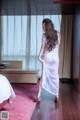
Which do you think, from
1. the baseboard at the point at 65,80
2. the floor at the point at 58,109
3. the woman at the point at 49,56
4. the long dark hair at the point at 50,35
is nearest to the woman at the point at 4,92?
the floor at the point at 58,109

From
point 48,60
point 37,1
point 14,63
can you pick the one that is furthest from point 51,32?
point 14,63

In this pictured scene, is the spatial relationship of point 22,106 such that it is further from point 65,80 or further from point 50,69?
point 65,80

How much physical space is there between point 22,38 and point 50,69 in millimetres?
3623

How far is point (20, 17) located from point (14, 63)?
1.58m

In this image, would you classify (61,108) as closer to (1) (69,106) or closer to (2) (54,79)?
(1) (69,106)

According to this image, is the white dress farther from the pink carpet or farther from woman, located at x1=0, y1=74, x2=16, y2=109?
the pink carpet

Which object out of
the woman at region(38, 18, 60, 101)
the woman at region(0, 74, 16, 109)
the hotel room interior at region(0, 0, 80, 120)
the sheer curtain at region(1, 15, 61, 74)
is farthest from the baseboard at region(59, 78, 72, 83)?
the woman at region(0, 74, 16, 109)

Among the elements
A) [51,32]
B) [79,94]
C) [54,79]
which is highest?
[51,32]

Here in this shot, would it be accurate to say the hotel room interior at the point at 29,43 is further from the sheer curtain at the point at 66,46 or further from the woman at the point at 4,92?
the woman at the point at 4,92

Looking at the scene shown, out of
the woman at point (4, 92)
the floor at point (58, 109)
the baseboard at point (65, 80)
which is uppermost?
the woman at point (4, 92)

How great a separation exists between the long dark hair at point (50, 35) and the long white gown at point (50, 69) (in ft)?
0.26

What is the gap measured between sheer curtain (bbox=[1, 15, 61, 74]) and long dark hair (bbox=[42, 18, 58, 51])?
3.45 metres

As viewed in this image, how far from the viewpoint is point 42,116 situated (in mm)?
3609

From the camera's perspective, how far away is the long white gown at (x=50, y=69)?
15.4 ft
